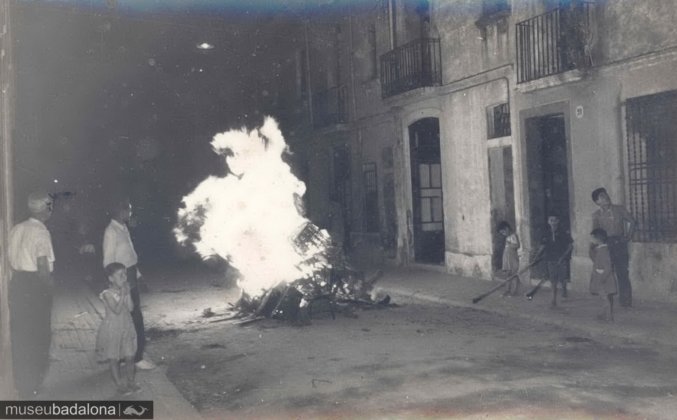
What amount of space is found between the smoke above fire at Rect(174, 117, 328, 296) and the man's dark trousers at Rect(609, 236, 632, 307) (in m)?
4.92

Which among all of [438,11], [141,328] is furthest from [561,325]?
[438,11]

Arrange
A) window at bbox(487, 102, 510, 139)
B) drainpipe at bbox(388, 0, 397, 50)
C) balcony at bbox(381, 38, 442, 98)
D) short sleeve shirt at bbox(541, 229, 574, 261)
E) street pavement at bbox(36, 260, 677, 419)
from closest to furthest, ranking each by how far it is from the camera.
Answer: street pavement at bbox(36, 260, 677, 419) → short sleeve shirt at bbox(541, 229, 574, 261) → window at bbox(487, 102, 510, 139) → balcony at bbox(381, 38, 442, 98) → drainpipe at bbox(388, 0, 397, 50)

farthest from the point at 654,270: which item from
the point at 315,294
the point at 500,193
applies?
the point at 315,294

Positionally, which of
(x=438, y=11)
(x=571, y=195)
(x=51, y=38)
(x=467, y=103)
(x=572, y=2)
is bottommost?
Result: (x=571, y=195)

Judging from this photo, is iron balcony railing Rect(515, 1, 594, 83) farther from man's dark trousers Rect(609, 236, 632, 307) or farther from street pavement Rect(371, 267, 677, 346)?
street pavement Rect(371, 267, 677, 346)

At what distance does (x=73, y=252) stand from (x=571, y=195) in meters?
16.8

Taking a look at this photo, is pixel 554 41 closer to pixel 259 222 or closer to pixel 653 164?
pixel 653 164

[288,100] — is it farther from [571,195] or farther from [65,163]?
[571,195]

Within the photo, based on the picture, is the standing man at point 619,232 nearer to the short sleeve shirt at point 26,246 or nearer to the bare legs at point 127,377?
the bare legs at point 127,377

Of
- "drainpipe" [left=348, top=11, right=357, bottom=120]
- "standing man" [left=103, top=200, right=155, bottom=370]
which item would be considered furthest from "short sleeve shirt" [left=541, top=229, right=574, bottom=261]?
"drainpipe" [left=348, top=11, right=357, bottom=120]

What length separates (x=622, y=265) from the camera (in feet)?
32.0

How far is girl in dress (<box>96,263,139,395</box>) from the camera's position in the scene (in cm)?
562

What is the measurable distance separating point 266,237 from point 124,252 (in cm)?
460

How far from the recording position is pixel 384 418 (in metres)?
5.04
